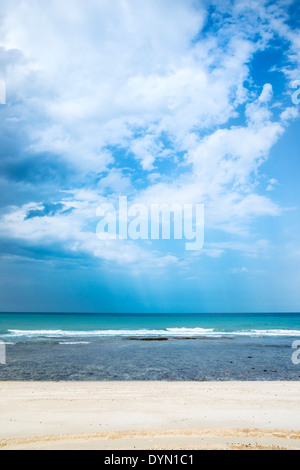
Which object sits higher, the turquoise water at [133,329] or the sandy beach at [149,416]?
the sandy beach at [149,416]

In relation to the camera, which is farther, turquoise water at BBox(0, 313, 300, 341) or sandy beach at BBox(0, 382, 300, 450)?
turquoise water at BBox(0, 313, 300, 341)

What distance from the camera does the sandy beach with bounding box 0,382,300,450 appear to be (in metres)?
6.71

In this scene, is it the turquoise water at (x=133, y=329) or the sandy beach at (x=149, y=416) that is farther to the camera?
the turquoise water at (x=133, y=329)

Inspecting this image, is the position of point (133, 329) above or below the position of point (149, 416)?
below

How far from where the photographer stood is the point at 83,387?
1245cm

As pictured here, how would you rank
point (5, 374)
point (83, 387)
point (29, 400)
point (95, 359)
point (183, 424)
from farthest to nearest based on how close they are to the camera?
point (95, 359), point (5, 374), point (83, 387), point (29, 400), point (183, 424)

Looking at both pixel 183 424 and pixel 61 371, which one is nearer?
pixel 183 424

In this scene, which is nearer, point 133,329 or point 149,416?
point 149,416

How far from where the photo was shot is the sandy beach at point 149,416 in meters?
6.71

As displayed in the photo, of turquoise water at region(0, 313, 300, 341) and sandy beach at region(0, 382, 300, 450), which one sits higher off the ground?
sandy beach at region(0, 382, 300, 450)

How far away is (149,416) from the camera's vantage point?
27.8ft
